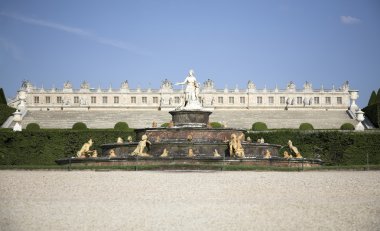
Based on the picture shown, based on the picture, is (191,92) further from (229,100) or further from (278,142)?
(229,100)

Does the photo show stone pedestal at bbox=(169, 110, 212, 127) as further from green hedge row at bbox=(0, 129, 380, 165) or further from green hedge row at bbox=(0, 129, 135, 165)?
green hedge row at bbox=(0, 129, 135, 165)

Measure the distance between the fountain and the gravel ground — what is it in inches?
196

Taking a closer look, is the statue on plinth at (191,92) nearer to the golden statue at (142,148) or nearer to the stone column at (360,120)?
the golden statue at (142,148)

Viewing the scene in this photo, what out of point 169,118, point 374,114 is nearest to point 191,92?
point 374,114

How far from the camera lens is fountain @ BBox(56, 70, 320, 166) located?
729 inches

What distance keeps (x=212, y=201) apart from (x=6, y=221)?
3.45 m

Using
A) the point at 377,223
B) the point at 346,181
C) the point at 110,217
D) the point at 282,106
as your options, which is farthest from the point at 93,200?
the point at 282,106

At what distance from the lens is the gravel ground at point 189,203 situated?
295 inches

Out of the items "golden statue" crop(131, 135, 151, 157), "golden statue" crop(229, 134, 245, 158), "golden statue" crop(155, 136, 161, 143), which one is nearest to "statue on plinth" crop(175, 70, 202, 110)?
"golden statue" crop(155, 136, 161, 143)

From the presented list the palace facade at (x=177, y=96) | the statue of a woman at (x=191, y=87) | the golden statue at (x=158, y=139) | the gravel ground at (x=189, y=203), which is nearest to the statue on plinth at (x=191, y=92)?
the statue of a woman at (x=191, y=87)

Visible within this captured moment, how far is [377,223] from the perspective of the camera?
24.8ft

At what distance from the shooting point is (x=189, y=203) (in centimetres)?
923

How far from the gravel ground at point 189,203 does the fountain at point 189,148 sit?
16.3 ft

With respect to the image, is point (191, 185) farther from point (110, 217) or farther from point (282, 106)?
point (282, 106)
